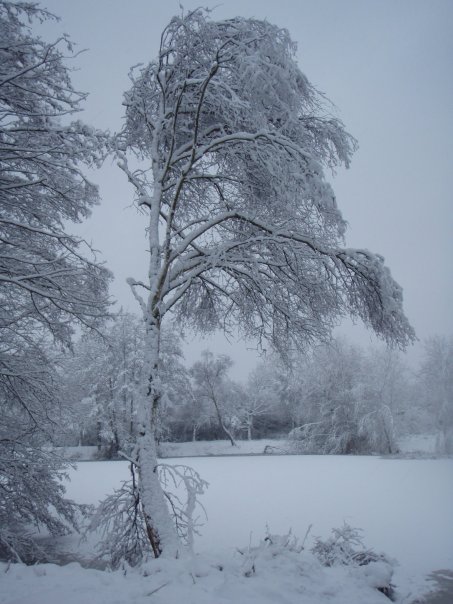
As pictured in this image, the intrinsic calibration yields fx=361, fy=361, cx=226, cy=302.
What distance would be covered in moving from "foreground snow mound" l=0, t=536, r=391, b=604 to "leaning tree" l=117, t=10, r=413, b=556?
28.4 inches

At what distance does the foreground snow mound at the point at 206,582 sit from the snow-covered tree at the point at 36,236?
1.48 metres

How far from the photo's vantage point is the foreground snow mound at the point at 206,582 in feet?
8.79

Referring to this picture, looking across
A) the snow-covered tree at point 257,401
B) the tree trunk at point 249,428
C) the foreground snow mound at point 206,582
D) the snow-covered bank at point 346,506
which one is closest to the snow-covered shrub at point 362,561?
the foreground snow mound at point 206,582

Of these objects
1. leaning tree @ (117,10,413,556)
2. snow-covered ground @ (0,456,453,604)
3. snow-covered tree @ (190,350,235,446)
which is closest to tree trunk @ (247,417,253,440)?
snow-covered tree @ (190,350,235,446)

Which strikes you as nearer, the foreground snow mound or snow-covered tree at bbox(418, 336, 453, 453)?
the foreground snow mound

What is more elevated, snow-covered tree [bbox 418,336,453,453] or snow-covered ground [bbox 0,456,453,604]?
snow-covered tree [bbox 418,336,453,453]

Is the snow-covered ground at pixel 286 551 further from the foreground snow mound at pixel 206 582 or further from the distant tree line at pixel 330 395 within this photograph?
the distant tree line at pixel 330 395

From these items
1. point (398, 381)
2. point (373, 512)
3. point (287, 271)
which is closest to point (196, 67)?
point (287, 271)

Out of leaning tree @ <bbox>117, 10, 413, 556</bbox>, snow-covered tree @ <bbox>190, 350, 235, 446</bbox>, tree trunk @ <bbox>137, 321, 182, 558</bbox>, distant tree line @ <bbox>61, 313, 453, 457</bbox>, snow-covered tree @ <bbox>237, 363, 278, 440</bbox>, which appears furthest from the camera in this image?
snow-covered tree @ <bbox>237, 363, 278, 440</bbox>

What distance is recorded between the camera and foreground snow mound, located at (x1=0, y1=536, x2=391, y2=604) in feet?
8.79

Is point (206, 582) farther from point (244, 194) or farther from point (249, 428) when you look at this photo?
point (249, 428)

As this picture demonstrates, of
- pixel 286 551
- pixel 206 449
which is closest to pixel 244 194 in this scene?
pixel 286 551

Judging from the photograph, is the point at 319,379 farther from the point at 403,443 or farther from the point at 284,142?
the point at 284,142

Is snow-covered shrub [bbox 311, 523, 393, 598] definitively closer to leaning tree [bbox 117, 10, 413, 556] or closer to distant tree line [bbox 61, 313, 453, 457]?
leaning tree [bbox 117, 10, 413, 556]
